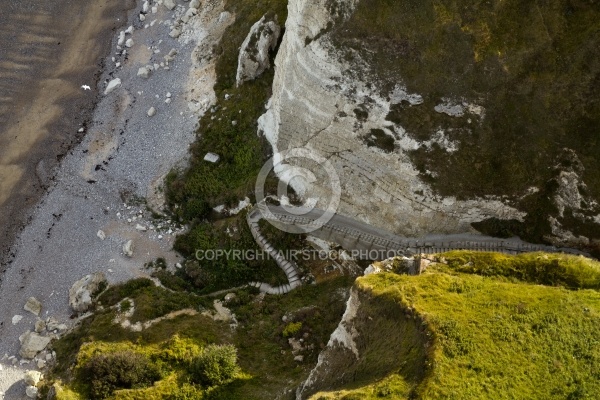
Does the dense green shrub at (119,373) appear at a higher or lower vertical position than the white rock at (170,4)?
lower

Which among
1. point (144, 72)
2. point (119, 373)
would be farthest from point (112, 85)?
point (119, 373)

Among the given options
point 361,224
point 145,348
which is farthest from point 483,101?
point 145,348

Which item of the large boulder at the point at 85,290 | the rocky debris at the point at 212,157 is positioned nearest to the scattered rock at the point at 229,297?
the large boulder at the point at 85,290

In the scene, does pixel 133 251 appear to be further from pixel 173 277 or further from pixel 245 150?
pixel 245 150

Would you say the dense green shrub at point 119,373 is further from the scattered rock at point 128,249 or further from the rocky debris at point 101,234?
the rocky debris at point 101,234

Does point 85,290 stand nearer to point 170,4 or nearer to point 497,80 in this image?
point 170,4
